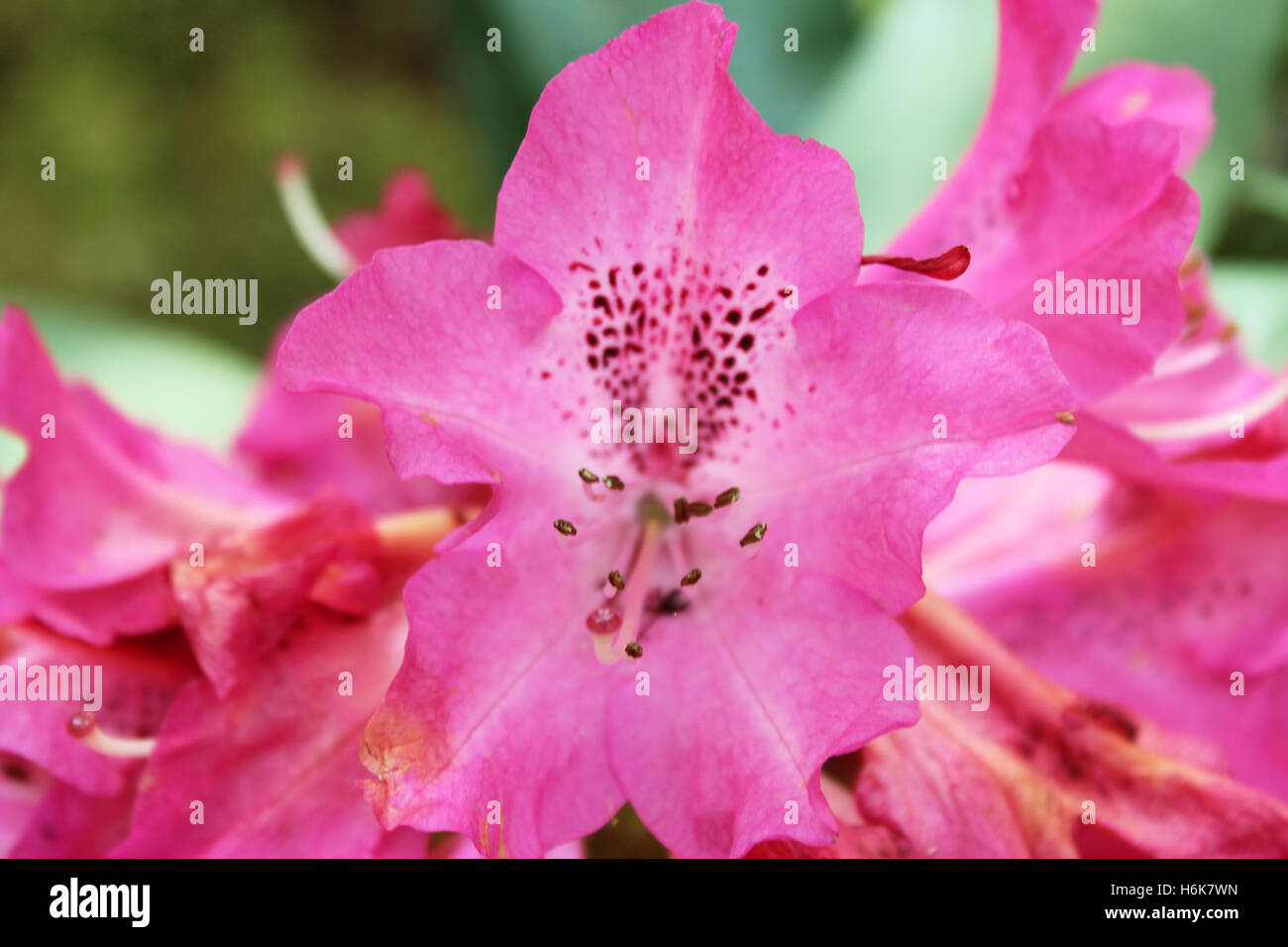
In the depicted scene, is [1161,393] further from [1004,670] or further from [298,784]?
[298,784]

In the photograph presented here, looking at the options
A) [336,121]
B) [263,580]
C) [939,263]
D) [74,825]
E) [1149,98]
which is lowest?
[74,825]

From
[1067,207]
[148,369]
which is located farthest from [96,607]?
[148,369]

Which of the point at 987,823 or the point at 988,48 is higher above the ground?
the point at 988,48

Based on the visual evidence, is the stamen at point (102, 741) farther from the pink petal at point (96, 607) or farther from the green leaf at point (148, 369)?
the green leaf at point (148, 369)

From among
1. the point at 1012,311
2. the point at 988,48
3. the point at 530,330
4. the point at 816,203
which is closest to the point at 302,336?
the point at 530,330

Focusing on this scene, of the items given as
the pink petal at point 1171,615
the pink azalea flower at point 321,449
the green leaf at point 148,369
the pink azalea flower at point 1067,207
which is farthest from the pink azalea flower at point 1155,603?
the green leaf at point 148,369

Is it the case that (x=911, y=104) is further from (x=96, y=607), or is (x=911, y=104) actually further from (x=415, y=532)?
(x=96, y=607)

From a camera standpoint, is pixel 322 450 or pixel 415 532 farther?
pixel 322 450
